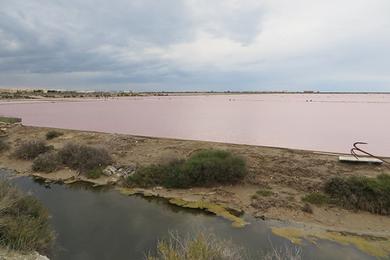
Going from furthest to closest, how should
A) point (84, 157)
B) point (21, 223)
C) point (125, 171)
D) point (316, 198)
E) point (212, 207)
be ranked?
point (84, 157), point (125, 171), point (316, 198), point (212, 207), point (21, 223)

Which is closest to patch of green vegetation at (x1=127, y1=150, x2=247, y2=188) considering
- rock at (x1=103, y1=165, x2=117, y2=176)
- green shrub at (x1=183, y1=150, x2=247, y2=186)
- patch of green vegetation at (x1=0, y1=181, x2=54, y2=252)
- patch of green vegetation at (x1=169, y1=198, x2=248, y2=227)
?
green shrub at (x1=183, y1=150, x2=247, y2=186)

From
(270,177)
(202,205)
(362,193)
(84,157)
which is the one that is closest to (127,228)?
(202,205)

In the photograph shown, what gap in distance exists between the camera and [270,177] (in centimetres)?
1175

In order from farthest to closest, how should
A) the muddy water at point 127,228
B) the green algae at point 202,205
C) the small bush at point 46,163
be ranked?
the small bush at point 46,163 → the green algae at point 202,205 → the muddy water at point 127,228

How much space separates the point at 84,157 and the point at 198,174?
5202mm

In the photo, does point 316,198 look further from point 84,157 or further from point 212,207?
point 84,157

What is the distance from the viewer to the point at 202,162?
11562mm

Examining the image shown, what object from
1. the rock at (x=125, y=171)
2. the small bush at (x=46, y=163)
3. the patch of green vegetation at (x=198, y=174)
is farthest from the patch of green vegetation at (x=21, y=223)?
the small bush at (x=46, y=163)

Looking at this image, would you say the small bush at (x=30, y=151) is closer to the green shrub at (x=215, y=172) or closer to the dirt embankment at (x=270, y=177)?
the dirt embankment at (x=270, y=177)

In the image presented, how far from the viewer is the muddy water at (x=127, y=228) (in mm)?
7277

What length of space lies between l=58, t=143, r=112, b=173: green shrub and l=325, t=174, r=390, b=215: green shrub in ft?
28.2

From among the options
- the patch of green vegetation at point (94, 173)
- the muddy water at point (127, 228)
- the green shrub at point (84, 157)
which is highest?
the green shrub at point (84, 157)

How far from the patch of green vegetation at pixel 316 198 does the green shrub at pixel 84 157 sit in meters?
7.87

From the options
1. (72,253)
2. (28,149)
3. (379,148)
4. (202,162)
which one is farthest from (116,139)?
(379,148)
